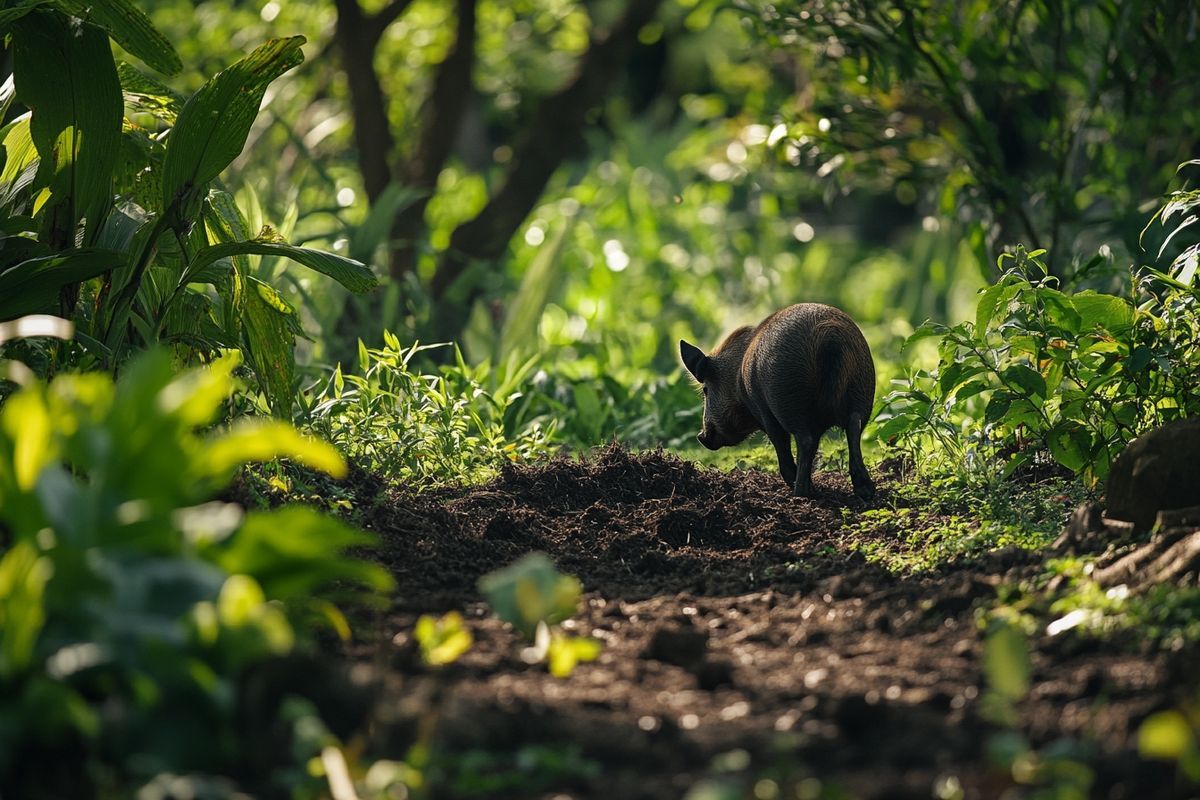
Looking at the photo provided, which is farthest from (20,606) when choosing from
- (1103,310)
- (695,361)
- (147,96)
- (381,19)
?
(381,19)

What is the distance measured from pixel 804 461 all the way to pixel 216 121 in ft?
7.81

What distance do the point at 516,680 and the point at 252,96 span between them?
228 cm

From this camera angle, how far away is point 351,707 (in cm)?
254

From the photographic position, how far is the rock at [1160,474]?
358 cm

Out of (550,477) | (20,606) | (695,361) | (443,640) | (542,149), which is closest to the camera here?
(20,606)

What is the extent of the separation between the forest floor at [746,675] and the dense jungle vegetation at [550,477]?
1 cm

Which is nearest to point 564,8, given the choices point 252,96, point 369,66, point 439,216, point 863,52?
point 439,216

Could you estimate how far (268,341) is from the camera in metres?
4.59

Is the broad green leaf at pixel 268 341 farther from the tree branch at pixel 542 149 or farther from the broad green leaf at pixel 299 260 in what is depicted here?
the tree branch at pixel 542 149

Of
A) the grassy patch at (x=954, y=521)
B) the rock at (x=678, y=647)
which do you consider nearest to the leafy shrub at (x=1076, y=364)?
the grassy patch at (x=954, y=521)

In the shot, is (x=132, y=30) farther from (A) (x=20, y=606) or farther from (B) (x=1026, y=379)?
(B) (x=1026, y=379)

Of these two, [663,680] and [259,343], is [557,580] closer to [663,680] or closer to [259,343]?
[663,680]

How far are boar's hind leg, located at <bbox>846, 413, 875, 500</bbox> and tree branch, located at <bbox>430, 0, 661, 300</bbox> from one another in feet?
14.7

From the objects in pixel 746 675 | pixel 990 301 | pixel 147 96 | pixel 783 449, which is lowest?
pixel 783 449
